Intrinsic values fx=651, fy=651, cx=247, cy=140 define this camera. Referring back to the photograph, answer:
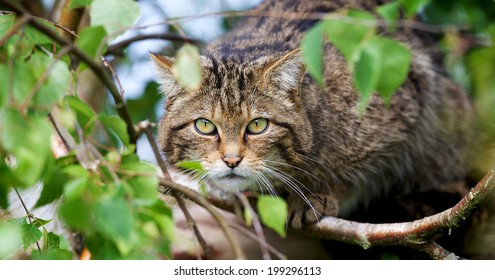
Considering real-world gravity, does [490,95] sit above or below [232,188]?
above

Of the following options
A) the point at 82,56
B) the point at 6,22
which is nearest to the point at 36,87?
the point at 82,56

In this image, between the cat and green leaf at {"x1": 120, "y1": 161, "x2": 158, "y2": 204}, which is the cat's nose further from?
green leaf at {"x1": 120, "y1": 161, "x2": 158, "y2": 204}

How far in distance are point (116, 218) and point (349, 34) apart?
2.82 feet

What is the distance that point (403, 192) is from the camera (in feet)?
14.9

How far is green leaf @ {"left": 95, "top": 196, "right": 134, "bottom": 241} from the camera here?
178 cm

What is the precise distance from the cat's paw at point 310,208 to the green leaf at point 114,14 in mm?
1754

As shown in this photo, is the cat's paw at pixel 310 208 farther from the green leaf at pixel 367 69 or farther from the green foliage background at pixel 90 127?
the green leaf at pixel 367 69

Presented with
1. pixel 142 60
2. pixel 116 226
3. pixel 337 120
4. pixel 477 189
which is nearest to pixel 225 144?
pixel 337 120

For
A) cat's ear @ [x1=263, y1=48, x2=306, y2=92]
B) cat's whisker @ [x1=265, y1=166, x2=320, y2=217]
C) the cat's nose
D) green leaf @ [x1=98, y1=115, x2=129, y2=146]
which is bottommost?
cat's whisker @ [x1=265, y1=166, x2=320, y2=217]

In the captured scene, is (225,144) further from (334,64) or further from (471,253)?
(471,253)

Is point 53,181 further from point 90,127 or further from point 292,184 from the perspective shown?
point 292,184

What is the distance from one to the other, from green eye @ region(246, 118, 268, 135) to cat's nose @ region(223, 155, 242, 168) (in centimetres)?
19

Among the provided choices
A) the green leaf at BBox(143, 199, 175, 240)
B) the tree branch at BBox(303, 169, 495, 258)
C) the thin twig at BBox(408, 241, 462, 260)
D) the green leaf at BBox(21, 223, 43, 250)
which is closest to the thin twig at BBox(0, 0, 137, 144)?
the green leaf at BBox(143, 199, 175, 240)

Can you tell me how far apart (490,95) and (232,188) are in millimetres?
1382
